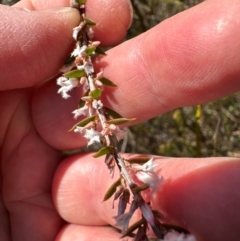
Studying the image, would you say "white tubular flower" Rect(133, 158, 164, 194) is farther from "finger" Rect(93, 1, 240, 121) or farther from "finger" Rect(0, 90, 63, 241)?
"finger" Rect(0, 90, 63, 241)

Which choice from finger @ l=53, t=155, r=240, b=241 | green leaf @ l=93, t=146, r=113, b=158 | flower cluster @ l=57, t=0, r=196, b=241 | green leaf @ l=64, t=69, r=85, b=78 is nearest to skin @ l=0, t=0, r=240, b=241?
finger @ l=53, t=155, r=240, b=241

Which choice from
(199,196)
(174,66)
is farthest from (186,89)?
(199,196)

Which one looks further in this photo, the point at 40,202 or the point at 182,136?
the point at 182,136

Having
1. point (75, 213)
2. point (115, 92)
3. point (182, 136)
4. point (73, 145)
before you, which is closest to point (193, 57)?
point (115, 92)

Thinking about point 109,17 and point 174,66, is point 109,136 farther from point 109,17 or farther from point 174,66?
point 109,17

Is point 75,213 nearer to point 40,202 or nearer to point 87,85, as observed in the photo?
point 40,202
